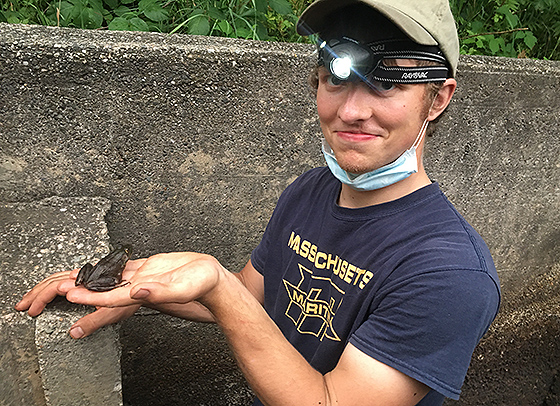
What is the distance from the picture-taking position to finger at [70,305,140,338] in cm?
167

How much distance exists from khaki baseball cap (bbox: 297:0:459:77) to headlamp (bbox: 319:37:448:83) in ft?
0.14

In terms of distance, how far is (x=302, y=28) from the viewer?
1.86 meters

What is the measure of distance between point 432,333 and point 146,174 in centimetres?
171

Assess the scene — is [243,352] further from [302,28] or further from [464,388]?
[464,388]

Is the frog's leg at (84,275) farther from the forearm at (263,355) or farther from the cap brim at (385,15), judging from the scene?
the cap brim at (385,15)

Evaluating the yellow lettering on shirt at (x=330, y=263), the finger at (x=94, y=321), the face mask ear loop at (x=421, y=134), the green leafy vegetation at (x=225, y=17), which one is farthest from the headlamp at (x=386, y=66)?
the green leafy vegetation at (x=225, y=17)

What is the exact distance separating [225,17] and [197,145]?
1.02 m

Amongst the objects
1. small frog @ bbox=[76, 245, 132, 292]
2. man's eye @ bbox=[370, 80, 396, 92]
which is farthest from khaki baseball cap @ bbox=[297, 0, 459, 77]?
small frog @ bbox=[76, 245, 132, 292]

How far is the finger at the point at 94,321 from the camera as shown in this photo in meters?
1.67

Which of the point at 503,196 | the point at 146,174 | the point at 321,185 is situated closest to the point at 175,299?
the point at 321,185

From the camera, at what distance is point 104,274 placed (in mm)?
1632

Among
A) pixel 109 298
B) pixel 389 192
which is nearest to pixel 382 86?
pixel 389 192

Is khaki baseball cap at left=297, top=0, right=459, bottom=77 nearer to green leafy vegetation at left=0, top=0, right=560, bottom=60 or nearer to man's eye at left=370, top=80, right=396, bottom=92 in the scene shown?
man's eye at left=370, top=80, right=396, bottom=92

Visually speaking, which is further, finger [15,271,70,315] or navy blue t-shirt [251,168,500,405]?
finger [15,271,70,315]
